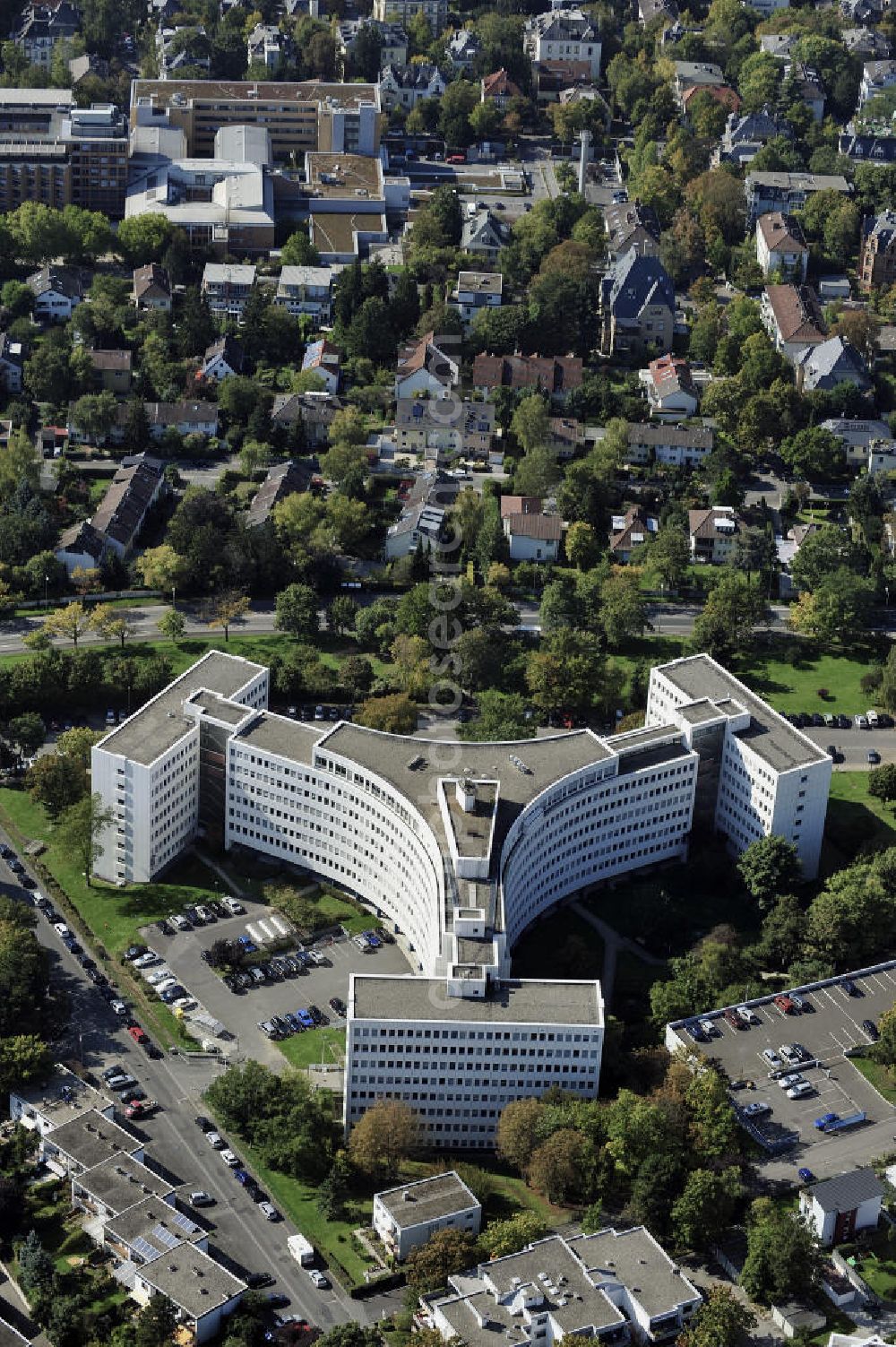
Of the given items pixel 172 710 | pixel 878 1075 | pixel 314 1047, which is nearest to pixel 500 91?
pixel 172 710

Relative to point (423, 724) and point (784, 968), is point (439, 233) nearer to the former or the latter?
point (423, 724)

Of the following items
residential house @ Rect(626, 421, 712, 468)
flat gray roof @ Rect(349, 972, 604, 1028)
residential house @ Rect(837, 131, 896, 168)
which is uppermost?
residential house @ Rect(837, 131, 896, 168)

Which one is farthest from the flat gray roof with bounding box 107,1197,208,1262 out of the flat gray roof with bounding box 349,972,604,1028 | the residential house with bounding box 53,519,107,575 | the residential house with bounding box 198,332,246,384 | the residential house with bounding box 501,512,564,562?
the residential house with bounding box 198,332,246,384

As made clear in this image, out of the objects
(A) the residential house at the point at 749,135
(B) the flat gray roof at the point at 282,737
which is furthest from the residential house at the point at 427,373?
(A) the residential house at the point at 749,135

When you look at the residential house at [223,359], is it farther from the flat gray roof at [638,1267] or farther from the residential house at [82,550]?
the flat gray roof at [638,1267]

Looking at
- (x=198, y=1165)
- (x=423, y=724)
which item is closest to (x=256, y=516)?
(x=423, y=724)

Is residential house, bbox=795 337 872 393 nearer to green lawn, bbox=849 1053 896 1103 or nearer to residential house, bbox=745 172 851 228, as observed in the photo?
residential house, bbox=745 172 851 228

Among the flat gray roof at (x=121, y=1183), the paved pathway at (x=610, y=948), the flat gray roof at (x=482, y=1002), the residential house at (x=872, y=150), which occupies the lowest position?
the flat gray roof at (x=121, y=1183)
